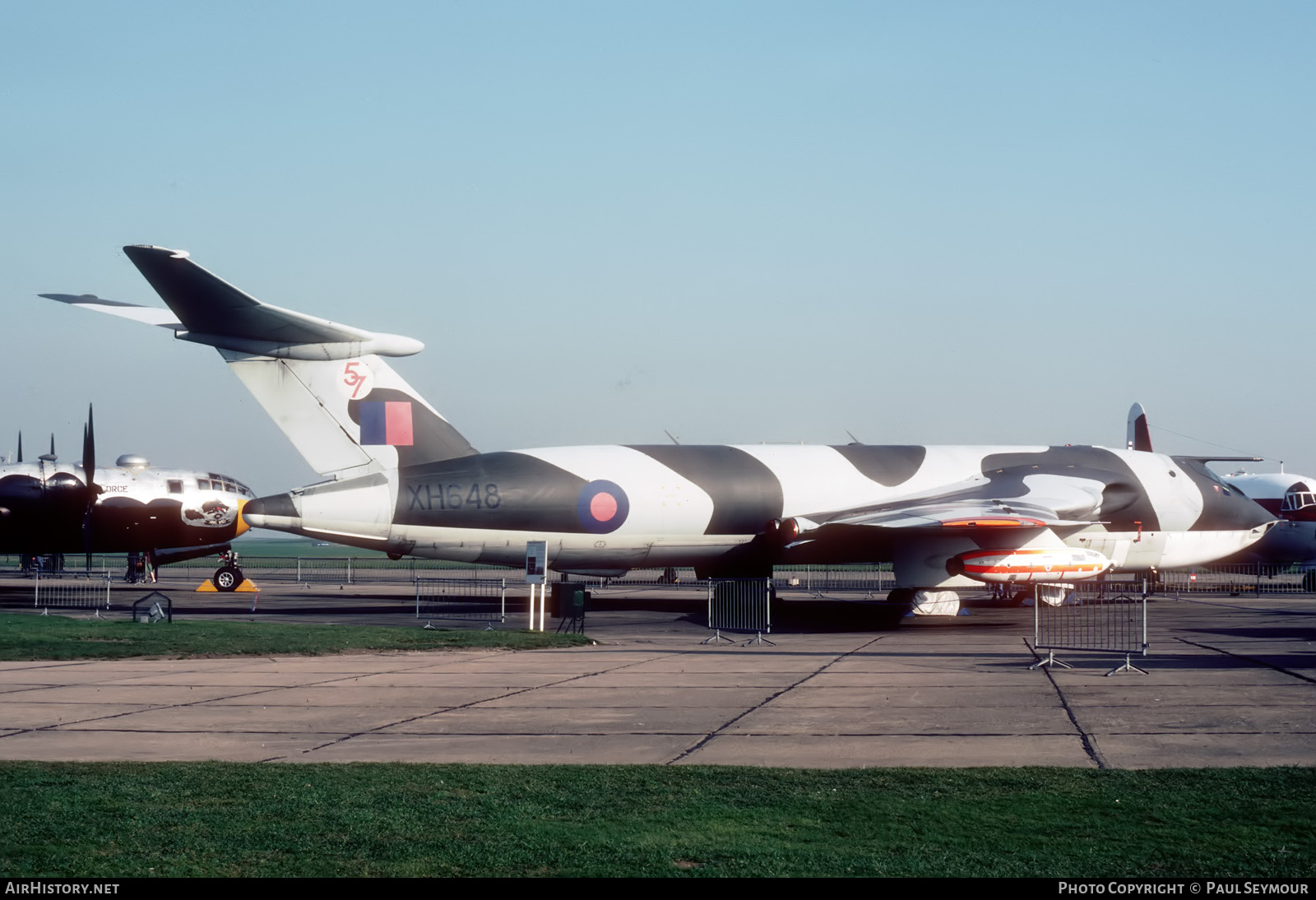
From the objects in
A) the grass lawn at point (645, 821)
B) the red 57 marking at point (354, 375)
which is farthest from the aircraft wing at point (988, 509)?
the grass lawn at point (645, 821)

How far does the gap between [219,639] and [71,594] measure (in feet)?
73.1

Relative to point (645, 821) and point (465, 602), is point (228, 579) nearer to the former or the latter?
point (465, 602)

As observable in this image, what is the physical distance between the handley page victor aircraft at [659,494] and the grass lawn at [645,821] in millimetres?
17782

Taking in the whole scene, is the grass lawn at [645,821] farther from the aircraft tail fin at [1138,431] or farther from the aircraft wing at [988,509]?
the aircraft tail fin at [1138,431]

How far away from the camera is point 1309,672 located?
1541cm

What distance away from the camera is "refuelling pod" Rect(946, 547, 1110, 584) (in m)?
27.0

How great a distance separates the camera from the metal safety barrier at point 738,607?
24188mm

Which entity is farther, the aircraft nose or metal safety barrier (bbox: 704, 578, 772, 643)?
the aircraft nose

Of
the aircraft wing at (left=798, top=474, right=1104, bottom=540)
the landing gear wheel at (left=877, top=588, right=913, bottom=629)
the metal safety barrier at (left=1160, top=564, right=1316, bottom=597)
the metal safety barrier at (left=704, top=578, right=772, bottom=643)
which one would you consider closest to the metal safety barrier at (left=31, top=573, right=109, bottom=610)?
the metal safety barrier at (left=704, top=578, right=772, bottom=643)

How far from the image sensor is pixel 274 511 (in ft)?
89.3

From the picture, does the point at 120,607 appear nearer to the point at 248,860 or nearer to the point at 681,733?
the point at 681,733

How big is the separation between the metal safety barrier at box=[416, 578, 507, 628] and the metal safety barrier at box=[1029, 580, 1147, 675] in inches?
Answer: 468

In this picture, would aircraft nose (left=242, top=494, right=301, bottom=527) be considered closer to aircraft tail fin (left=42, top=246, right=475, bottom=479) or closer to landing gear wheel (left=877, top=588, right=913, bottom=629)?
aircraft tail fin (left=42, top=246, right=475, bottom=479)

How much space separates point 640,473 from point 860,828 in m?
22.4
